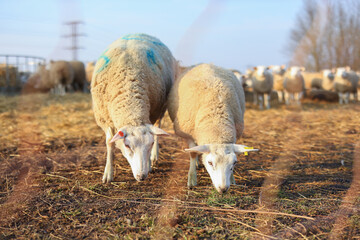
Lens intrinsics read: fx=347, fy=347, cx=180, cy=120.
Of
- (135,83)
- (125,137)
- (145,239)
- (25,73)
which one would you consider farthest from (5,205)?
(25,73)

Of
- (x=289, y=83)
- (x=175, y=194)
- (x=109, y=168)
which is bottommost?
(x=175, y=194)

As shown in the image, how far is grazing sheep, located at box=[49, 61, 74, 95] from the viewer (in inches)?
625

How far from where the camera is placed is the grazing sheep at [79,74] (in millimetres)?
18188

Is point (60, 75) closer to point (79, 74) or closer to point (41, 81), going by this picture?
point (41, 81)

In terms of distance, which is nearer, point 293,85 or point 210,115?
point 210,115

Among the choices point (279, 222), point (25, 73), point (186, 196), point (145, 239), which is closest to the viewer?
point (145, 239)

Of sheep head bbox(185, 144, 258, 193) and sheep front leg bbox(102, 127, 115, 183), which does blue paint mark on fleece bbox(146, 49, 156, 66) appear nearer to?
sheep front leg bbox(102, 127, 115, 183)

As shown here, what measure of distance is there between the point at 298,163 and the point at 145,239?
294 centimetres

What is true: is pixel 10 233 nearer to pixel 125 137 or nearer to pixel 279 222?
pixel 125 137

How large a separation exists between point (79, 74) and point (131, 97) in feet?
51.2

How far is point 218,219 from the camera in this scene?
2.69 metres

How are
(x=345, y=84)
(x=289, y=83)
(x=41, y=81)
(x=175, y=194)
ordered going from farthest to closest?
(x=41, y=81) < (x=345, y=84) < (x=289, y=83) < (x=175, y=194)

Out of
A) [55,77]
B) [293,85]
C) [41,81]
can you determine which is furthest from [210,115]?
[41,81]

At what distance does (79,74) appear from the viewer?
18.4 metres
